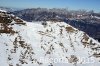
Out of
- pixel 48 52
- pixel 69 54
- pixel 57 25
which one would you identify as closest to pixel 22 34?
pixel 48 52

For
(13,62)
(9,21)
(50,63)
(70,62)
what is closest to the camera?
(13,62)

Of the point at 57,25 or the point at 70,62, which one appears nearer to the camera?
the point at 70,62

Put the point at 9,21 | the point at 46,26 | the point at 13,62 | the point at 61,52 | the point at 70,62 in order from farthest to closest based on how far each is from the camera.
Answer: the point at 46,26
the point at 9,21
the point at 61,52
the point at 70,62
the point at 13,62

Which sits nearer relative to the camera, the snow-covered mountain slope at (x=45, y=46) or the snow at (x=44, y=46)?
the snow at (x=44, y=46)

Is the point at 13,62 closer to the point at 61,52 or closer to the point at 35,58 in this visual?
the point at 35,58

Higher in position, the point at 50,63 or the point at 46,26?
the point at 46,26

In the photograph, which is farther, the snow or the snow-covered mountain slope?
the snow-covered mountain slope

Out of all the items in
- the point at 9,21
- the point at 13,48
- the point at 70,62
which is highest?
the point at 9,21

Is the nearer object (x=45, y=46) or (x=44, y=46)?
(x=44, y=46)
